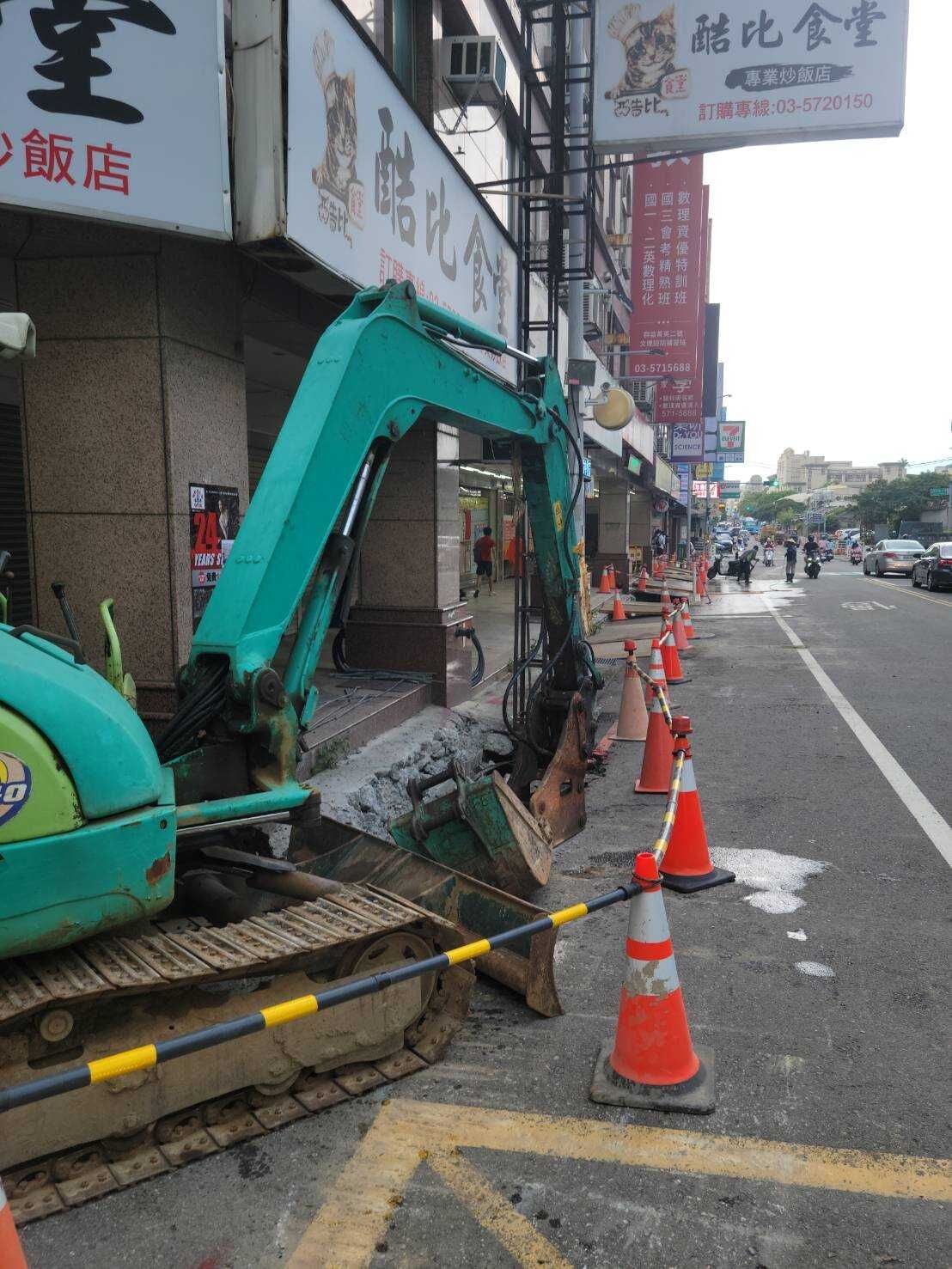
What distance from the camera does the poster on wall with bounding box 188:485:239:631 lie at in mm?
6379

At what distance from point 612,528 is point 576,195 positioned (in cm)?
1898

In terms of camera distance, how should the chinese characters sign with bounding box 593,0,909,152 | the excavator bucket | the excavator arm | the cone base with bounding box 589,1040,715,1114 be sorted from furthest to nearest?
the chinese characters sign with bounding box 593,0,909,152
the excavator bucket
the excavator arm
the cone base with bounding box 589,1040,715,1114

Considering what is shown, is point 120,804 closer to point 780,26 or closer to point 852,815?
point 852,815

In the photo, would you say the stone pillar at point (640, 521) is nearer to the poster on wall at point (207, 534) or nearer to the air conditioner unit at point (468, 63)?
the air conditioner unit at point (468, 63)

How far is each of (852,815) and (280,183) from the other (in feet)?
18.8

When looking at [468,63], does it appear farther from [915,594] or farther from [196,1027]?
[915,594]

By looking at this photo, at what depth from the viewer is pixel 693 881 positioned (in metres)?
5.29

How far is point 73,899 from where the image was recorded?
2.88 metres

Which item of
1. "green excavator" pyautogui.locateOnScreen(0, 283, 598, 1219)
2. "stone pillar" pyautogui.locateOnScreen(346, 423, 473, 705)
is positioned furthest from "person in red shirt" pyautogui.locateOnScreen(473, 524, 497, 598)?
"green excavator" pyautogui.locateOnScreen(0, 283, 598, 1219)

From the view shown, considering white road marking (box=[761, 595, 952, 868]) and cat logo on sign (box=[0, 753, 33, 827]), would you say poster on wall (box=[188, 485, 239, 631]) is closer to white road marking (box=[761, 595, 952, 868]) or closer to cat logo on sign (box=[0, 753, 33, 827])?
cat logo on sign (box=[0, 753, 33, 827])

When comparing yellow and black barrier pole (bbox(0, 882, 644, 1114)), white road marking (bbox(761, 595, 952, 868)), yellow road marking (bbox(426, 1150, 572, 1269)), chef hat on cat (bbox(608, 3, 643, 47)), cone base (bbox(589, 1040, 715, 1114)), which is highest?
chef hat on cat (bbox(608, 3, 643, 47))

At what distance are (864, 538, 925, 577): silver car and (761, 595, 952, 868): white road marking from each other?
2694 cm

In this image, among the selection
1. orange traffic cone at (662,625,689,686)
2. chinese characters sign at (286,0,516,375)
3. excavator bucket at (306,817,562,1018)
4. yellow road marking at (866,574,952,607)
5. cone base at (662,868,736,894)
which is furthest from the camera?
yellow road marking at (866,574,952,607)

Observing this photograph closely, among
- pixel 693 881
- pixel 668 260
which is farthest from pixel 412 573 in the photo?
pixel 668 260
